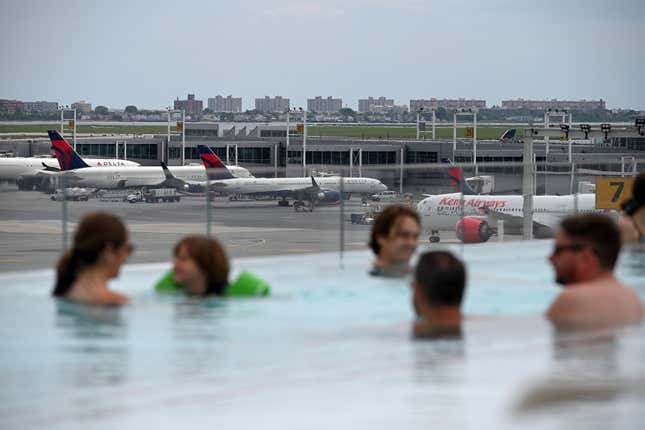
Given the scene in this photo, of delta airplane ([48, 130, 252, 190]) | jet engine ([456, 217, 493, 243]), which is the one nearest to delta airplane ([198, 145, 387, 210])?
delta airplane ([48, 130, 252, 190])

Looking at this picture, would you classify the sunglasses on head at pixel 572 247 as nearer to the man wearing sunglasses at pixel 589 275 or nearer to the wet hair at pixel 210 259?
the man wearing sunglasses at pixel 589 275

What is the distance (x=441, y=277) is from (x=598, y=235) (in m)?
1.04

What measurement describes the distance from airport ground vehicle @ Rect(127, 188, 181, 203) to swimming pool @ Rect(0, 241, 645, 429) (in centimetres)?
1377

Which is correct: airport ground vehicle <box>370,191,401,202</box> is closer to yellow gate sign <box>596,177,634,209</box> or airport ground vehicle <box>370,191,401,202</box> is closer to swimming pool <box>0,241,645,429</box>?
yellow gate sign <box>596,177,634,209</box>

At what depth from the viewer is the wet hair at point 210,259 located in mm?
6363

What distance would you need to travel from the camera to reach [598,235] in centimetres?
588

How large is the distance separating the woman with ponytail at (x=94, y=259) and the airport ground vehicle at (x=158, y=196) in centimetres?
1458

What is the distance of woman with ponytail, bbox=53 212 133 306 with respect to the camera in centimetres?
595

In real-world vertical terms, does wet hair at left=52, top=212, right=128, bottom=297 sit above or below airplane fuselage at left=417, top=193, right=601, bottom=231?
above

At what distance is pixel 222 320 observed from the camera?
650 centimetres

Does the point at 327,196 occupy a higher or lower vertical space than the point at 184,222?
higher

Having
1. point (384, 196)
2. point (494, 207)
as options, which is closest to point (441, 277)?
point (384, 196)

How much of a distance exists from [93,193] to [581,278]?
50.8 ft

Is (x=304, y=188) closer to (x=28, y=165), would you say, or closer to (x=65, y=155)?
(x=65, y=155)
